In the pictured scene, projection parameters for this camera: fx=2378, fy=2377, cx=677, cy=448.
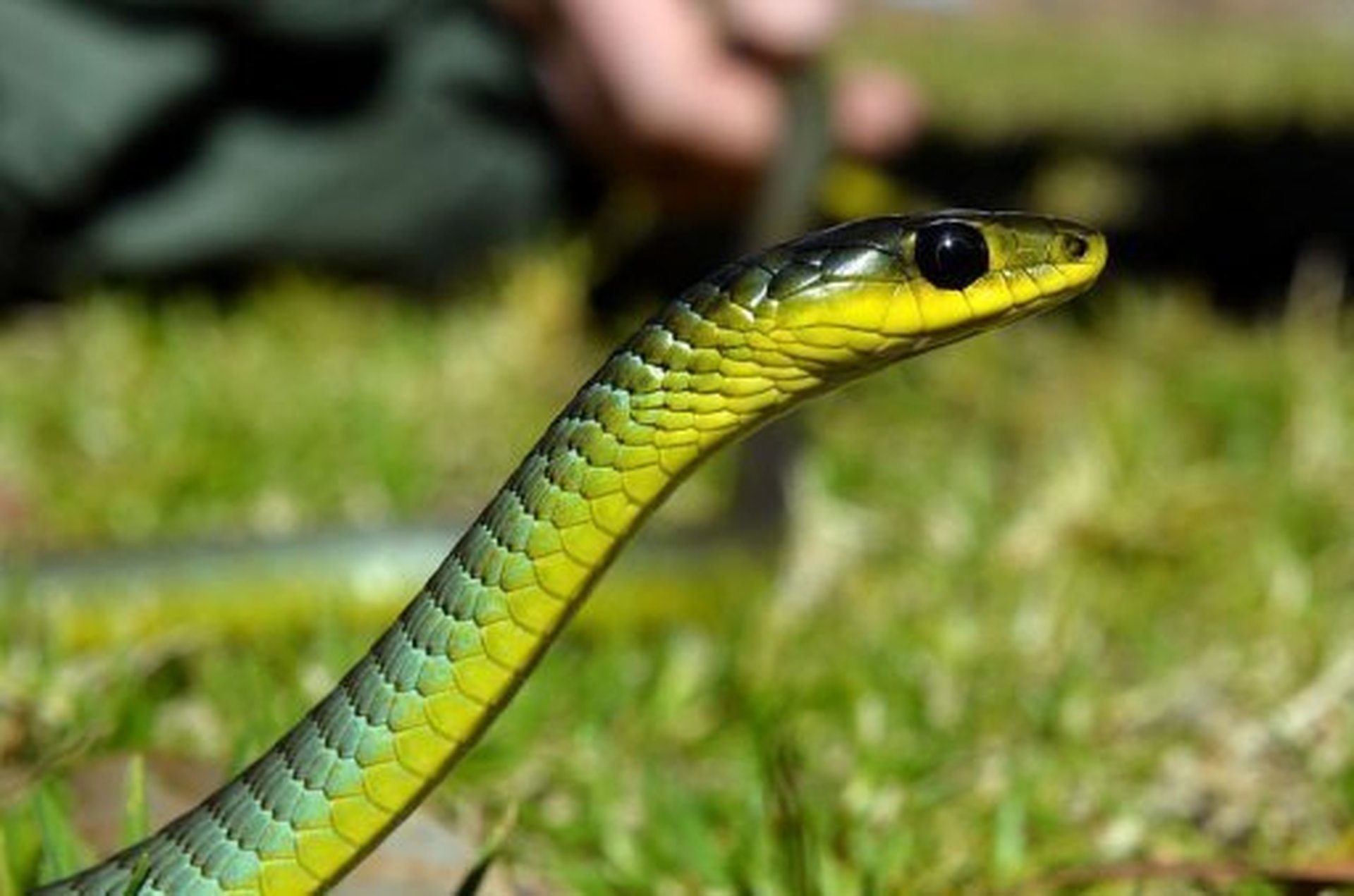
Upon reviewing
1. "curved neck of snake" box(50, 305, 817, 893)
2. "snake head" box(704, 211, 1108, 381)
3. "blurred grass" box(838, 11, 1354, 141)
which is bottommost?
"curved neck of snake" box(50, 305, 817, 893)

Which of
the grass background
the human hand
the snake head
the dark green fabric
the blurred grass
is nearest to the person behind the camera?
the snake head

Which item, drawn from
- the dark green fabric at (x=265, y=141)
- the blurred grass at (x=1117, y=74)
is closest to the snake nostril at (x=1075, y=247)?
the dark green fabric at (x=265, y=141)

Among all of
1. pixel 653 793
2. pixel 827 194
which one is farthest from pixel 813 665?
pixel 827 194

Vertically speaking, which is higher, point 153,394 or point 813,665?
point 153,394

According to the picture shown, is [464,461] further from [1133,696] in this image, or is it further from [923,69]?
[923,69]

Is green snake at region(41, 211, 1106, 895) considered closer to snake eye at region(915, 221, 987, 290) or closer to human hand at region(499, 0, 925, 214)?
snake eye at region(915, 221, 987, 290)

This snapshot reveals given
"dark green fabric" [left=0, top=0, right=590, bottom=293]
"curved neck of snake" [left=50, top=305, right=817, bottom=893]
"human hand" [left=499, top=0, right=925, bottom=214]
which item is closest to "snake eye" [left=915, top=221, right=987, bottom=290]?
"curved neck of snake" [left=50, top=305, right=817, bottom=893]

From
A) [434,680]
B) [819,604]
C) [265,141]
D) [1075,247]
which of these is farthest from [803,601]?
[265,141]
